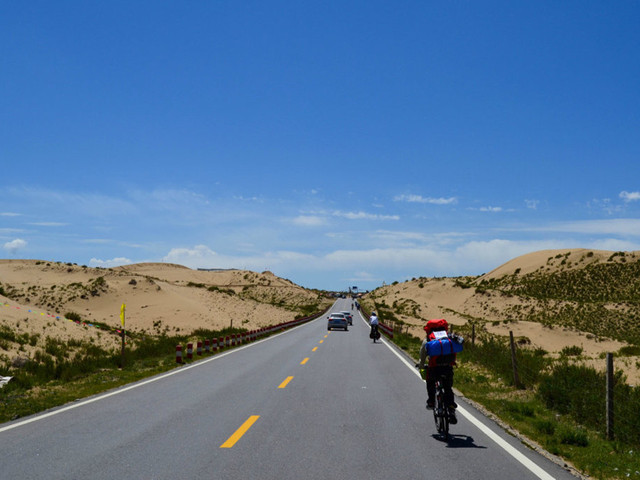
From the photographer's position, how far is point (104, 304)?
64.8 m

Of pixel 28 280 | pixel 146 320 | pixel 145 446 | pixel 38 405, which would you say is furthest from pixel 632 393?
pixel 28 280

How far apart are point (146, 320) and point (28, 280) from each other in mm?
43764

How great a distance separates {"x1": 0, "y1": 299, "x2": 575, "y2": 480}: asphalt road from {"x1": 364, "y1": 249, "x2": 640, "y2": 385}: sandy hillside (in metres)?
14.3

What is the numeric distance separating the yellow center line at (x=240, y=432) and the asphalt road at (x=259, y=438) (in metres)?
0.02

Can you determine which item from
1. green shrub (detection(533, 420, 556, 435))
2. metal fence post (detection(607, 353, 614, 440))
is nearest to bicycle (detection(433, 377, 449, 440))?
green shrub (detection(533, 420, 556, 435))

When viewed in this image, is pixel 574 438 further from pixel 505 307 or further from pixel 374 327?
pixel 505 307

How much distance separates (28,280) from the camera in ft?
287

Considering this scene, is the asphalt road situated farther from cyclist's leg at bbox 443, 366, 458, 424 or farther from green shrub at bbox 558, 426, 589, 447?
green shrub at bbox 558, 426, 589, 447

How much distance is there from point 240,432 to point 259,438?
0.51m

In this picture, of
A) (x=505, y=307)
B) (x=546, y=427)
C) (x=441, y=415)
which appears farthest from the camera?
(x=505, y=307)

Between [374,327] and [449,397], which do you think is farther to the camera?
[374,327]

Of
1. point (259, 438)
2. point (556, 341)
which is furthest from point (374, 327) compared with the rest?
point (556, 341)

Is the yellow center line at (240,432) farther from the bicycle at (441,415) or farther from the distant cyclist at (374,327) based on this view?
the distant cyclist at (374,327)

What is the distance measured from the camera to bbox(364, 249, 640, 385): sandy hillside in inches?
1754
